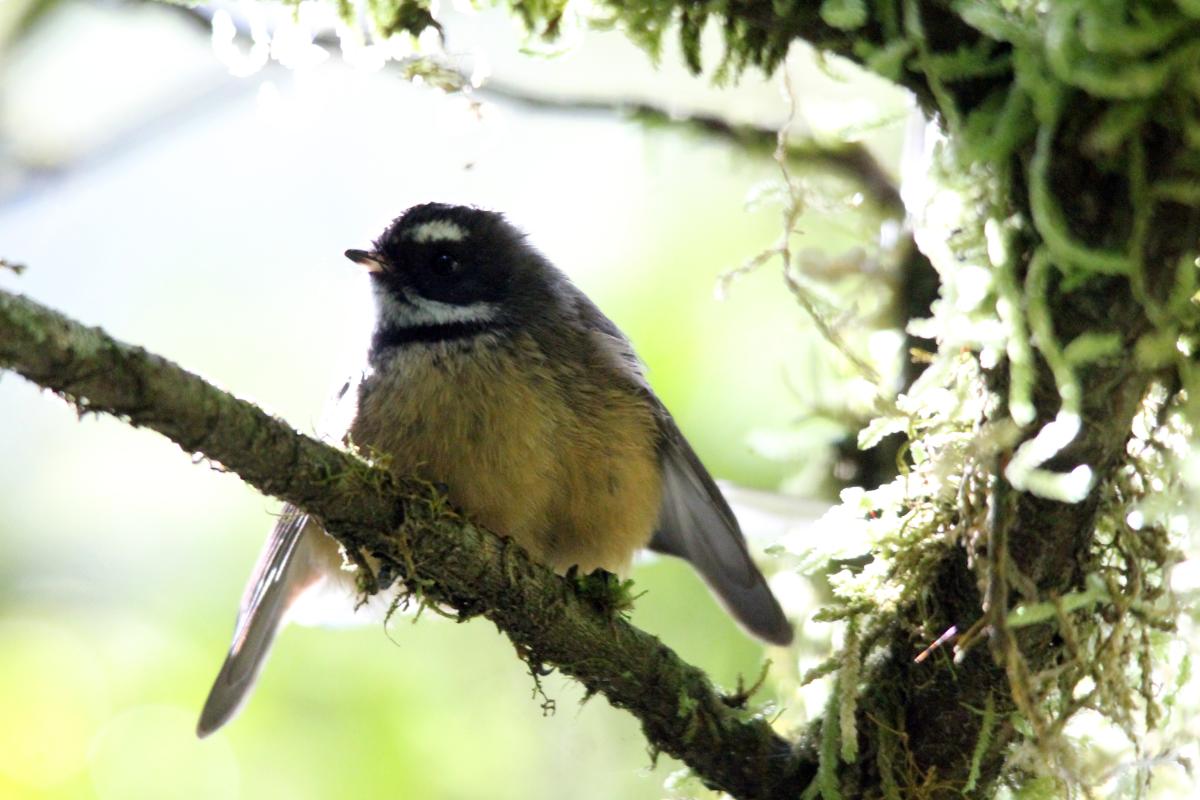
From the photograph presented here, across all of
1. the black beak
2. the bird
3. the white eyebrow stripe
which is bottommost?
the bird

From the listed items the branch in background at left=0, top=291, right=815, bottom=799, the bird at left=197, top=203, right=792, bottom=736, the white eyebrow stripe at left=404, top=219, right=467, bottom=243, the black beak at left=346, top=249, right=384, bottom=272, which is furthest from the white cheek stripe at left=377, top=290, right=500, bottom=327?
the branch in background at left=0, top=291, right=815, bottom=799

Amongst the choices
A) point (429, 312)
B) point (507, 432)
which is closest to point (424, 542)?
point (507, 432)

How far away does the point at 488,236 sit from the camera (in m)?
5.05

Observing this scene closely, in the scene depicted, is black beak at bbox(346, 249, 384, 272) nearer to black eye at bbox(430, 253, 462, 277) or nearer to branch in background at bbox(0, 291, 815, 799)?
black eye at bbox(430, 253, 462, 277)

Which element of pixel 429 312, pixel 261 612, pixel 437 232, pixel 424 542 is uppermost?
pixel 424 542

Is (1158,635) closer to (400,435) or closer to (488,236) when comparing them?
(400,435)

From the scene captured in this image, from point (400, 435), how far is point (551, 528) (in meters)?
0.61

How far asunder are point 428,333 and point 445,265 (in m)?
0.50

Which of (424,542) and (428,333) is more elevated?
(424,542)

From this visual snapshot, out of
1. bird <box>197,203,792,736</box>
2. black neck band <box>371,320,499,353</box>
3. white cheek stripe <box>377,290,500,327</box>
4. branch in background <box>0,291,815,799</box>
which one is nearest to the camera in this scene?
branch in background <box>0,291,815,799</box>

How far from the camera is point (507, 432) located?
396 cm

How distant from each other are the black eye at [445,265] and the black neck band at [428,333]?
0.35m

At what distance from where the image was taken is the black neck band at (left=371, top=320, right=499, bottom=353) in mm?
4391

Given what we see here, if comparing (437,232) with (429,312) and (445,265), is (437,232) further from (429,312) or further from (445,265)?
(429,312)
